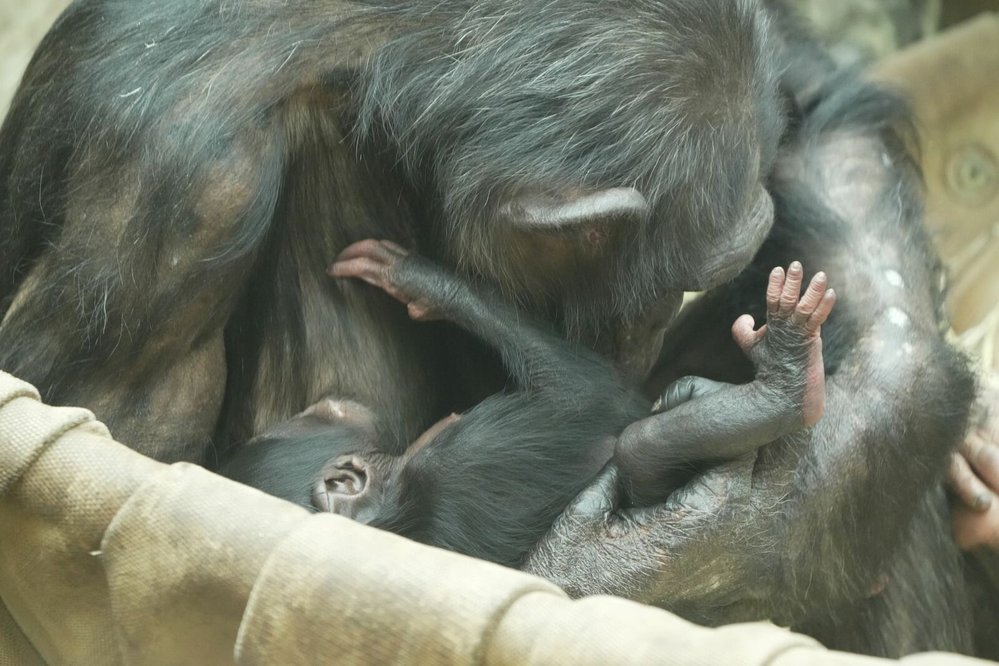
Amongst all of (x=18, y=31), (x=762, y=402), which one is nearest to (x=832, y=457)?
(x=762, y=402)

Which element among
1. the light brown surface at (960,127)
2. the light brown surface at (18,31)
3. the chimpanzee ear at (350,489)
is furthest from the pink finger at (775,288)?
the light brown surface at (18,31)

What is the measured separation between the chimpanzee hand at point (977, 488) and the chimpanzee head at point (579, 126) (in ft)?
2.24

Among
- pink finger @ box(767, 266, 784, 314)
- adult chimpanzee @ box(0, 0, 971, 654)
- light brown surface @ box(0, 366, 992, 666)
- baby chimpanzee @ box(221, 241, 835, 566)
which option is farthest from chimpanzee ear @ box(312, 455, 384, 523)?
pink finger @ box(767, 266, 784, 314)

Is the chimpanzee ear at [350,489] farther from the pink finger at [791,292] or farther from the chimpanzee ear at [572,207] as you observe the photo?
the pink finger at [791,292]

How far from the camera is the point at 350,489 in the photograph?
1875 mm

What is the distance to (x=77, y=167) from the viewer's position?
5.57 ft

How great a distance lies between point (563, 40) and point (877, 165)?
891mm

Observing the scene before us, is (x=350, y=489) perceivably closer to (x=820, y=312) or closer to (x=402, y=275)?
(x=402, y=275)

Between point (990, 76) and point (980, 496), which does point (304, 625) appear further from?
point (990, 76)

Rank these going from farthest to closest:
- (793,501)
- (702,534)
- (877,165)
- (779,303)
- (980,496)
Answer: (877,165)
(980,496)
(793,501)
(702,534)
(779,303)

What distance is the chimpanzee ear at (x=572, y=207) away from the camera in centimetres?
174

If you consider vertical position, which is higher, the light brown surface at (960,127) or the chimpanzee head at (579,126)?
the chimpanzee head at (579,126)

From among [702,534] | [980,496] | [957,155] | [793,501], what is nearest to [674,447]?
[702,534]

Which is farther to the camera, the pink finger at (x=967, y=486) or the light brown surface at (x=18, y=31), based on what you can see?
the light brown surface at (x=18, y=31)
